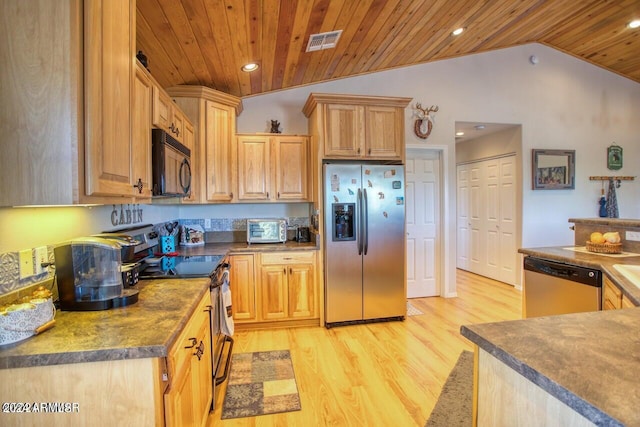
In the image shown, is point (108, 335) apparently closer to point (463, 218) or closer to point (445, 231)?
point (445, 231)

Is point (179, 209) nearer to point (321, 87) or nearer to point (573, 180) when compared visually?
point (321, 87)

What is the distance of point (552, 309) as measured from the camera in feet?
7.82

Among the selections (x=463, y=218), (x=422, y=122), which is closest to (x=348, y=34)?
(x=422, y=122)

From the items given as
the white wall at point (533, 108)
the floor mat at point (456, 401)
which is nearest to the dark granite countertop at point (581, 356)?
the floor mat at point (456, 401)

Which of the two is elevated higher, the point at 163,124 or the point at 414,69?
the point at 414,69

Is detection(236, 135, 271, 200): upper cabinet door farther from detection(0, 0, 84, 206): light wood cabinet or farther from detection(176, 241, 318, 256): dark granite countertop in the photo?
detection(0, 0, 84, 206): light wood cabinet

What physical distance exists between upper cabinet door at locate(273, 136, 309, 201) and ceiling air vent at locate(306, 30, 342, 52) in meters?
0.96

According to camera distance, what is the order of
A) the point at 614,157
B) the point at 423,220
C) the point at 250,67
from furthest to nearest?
1. the point at 614,157
2. the point at 423,220
3. the point at 250,67

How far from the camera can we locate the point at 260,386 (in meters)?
2.34

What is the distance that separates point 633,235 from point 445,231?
2.04 meters

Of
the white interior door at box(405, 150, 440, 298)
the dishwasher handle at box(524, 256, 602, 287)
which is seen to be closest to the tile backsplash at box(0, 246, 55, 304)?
the dishwasher handle at box(524, 256, 602, 287)

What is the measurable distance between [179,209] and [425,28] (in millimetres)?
3299

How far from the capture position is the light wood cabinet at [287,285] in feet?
11.0

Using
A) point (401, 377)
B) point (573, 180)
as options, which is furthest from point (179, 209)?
point (573, 180)
